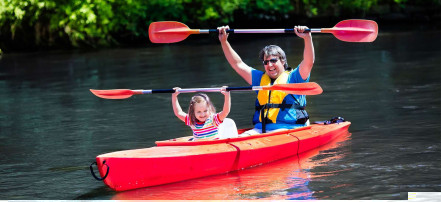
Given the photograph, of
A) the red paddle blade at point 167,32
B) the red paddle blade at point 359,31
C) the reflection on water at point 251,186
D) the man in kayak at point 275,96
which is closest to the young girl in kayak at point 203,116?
the reflection on water at point 251,186

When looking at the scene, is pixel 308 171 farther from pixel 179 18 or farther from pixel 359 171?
pixel 179 18

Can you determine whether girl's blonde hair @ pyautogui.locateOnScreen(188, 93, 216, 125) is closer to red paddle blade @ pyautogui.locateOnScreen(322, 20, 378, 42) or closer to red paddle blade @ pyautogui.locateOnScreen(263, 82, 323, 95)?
red paddle blade @ pyautogui.locateOnScreen(263, 82, 323, 95)

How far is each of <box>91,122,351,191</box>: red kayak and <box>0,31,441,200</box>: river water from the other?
0.09m

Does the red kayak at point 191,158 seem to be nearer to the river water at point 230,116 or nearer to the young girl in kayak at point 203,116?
the river water at point 230,116

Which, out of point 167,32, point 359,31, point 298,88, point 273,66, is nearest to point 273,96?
point 273,66

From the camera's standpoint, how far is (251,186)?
6.44 metres

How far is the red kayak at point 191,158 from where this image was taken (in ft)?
20.7

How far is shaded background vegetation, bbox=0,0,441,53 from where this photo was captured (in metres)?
23.2

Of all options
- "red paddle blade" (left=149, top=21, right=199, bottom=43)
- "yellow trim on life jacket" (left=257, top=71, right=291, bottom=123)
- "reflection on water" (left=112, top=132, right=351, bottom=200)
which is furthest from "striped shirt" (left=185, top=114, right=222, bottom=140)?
"red paddle blade" (left=149, top=21, right=199, bottom=43)

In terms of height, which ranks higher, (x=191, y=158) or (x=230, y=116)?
(x=191, y=158)

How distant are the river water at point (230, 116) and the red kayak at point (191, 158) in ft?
0.28

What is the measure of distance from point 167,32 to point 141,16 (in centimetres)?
1655

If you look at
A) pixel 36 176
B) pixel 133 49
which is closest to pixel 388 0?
pixel 133 49

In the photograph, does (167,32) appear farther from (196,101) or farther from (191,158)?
(191,158)
